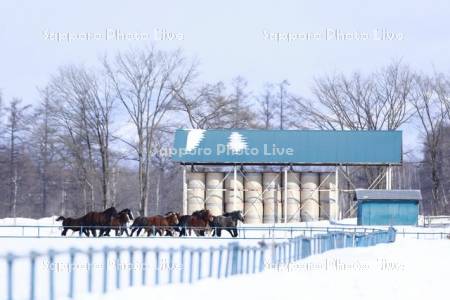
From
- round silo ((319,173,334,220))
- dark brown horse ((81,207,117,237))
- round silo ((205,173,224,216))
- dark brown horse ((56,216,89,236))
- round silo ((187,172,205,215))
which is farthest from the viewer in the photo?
round silo ((319,173,334,220))

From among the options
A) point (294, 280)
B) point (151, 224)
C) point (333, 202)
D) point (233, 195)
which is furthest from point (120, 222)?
point (294, 280)

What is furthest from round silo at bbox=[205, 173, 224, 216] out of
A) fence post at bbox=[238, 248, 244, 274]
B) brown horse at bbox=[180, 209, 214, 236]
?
fence post at bbox=[238, 248, 244, 274]

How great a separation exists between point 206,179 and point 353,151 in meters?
10.1

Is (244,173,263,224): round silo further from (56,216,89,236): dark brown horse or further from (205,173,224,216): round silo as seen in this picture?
(56,216,89,236): dark brown horse

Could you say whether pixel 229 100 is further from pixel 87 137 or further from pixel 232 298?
pixel 232 298

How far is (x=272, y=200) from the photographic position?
6084 cm

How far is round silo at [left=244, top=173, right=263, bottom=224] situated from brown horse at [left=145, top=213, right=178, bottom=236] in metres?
15.3

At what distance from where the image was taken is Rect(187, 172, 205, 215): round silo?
6022 cm

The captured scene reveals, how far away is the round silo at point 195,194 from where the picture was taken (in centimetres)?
6022

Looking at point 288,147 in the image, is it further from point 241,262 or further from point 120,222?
point 241,262

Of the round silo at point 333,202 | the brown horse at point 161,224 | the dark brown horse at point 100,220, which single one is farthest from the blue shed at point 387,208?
the dark brown horse at point 100,220

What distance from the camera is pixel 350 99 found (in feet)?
260

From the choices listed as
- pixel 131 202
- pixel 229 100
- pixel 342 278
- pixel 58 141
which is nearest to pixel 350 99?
pixel 229 100

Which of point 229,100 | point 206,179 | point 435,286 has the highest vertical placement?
point 229,100
